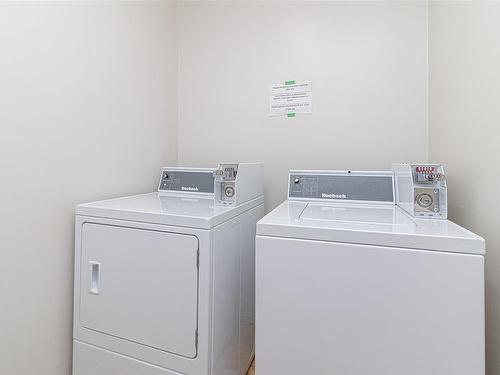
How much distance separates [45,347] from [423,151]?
2.20 m

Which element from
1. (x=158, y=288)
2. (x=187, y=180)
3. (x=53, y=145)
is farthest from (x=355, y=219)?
(x=53, y=145)

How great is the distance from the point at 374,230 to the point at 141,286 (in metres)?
0.93

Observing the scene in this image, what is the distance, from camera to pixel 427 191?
1.12 m

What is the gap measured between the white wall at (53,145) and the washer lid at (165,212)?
17cm

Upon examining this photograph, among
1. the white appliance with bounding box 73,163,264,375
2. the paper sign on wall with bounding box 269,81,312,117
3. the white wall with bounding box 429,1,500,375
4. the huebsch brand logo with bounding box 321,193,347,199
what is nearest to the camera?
the white wall with bounding box 429,1,500,375

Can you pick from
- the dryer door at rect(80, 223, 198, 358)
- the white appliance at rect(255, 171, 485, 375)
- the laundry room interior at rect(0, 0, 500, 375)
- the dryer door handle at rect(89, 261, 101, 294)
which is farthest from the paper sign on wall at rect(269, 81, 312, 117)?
the dryer door handle at rect(89, 261, 101, 294)

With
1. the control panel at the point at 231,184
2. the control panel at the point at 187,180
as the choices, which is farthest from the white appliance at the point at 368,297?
the control panel at the point at 187,180

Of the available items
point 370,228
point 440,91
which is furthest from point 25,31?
point 440,91

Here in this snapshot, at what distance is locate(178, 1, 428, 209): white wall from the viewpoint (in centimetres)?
169

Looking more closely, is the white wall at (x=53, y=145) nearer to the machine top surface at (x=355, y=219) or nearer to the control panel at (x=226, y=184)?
the control panel at (x=226, y=184)

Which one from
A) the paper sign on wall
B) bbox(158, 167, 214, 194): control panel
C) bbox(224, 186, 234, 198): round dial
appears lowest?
bbox(224, 186, 234, 198): round dial

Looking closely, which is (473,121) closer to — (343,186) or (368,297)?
(343,186)

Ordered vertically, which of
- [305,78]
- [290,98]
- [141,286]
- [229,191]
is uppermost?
[305,78]

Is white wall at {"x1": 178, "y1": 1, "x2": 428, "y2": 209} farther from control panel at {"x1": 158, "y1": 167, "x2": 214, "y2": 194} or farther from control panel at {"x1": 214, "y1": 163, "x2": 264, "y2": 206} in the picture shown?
control panel at {"x1": 214, "y1": 163, "x2": 264, "y2": 206}
